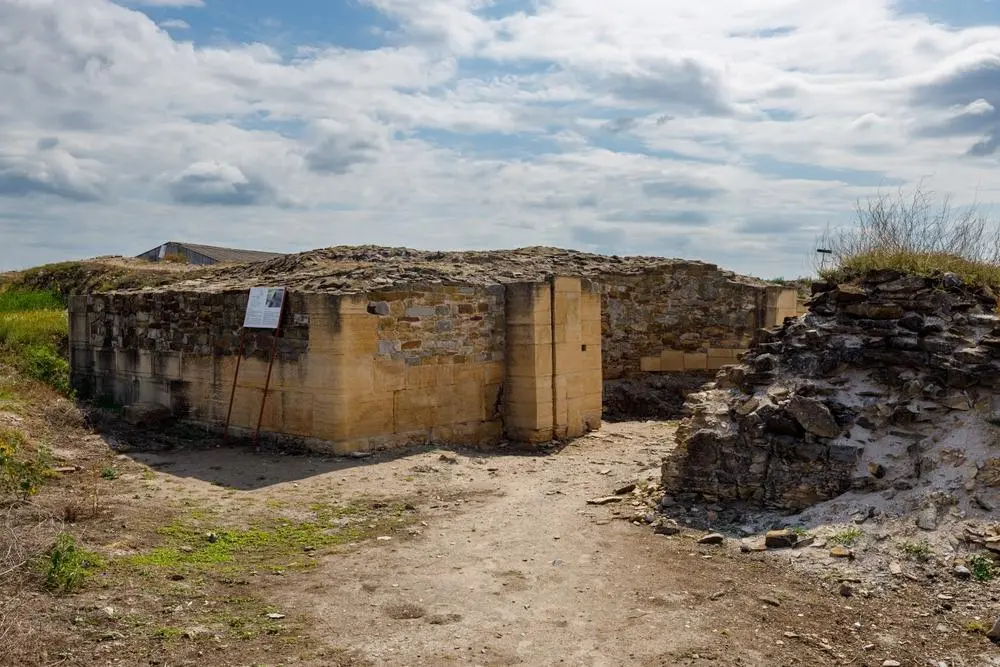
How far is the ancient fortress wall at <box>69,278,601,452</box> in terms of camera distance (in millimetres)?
9273

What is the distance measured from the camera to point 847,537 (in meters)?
5.87

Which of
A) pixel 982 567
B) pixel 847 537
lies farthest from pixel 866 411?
pixel 982 567

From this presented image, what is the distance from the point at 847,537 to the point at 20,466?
7019 mm

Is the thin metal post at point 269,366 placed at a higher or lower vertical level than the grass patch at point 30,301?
lower

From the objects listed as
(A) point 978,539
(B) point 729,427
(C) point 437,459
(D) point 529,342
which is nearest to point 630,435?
(D) point 529,342

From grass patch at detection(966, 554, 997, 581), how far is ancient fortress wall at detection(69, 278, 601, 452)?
19.4 ft

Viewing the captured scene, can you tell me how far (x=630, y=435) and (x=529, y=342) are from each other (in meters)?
2.14

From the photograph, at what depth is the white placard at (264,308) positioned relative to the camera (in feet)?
31.3

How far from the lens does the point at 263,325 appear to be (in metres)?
9.63

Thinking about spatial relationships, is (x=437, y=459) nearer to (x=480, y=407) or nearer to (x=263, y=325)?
(x=480, y=407)

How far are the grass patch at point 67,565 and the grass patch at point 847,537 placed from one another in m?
5.06

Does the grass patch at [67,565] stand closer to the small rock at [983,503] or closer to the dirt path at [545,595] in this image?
the dirt path at [545,595]

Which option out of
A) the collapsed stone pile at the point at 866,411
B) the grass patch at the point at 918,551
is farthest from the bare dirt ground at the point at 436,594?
the collapsed stone pile at the point at 866,411

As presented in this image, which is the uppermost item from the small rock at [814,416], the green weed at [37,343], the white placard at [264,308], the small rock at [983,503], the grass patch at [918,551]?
the white placard at [264,308]
